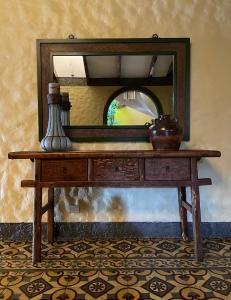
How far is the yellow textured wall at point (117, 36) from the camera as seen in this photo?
2.23 meters

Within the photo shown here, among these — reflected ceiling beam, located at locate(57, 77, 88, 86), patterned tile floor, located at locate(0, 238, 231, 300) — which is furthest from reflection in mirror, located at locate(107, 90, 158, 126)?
patterned tile floor, located at locate(0, 238, 231, 300)

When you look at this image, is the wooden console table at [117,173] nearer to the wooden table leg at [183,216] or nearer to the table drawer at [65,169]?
the table drawer at [65,169]

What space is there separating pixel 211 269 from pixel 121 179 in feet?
2.72

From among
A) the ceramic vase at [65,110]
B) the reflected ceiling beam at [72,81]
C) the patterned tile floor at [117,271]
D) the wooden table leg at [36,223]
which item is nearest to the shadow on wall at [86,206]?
the patterned tile floor at [117,271]

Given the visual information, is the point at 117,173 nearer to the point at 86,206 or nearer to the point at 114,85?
the point at 86,206

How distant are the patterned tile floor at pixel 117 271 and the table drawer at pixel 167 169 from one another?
60cm

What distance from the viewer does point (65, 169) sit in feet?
5.93

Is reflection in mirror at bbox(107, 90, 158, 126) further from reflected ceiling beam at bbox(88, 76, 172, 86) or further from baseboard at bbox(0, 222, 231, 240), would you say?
baseboard at bbox(0, 222, 231, 240)

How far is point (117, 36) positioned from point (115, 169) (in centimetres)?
118

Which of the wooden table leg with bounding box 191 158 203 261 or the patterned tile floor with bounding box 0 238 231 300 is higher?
the wooden table leg with bounding box 191 158 203 261

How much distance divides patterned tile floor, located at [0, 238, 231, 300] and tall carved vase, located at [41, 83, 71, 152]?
813 millimetres

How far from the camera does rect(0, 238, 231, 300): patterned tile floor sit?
146cm

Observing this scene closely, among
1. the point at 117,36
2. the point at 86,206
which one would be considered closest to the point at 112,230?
the point at 86,206

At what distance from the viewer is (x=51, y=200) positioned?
217 centimetres
